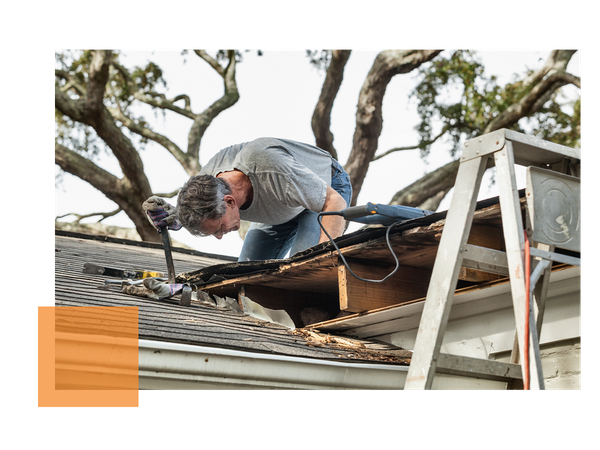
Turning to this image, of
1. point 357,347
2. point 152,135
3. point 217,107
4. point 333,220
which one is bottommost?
point 357,347

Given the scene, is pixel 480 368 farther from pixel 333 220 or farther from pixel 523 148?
pixel 333 220

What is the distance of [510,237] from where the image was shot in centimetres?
202

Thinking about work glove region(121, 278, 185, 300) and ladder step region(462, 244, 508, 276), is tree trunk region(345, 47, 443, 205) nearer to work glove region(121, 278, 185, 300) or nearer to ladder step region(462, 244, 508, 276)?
work glove region(121, 278, 185, 300)

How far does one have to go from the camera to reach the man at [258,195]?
325 centimetres

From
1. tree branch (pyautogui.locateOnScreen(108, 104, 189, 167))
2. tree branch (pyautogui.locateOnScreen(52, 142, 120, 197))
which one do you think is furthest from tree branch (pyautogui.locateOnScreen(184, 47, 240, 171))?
tree branch (pyautogui.locateOnScreen(52, 142, 120, 197))

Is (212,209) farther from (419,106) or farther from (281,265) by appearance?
(419,106)

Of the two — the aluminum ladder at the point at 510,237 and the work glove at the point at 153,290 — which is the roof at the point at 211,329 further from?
the aluminum ladder at the point at 510,237

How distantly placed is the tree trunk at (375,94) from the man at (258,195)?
7.40 meters

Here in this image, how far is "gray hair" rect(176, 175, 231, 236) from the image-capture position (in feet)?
10.5

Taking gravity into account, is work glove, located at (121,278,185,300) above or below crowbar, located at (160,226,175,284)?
below

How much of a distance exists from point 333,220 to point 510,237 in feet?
4.39

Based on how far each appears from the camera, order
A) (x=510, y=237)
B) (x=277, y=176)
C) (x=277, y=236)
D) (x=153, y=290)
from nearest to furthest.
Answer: (x=510, y=237)
(x=153, y=290)
(x=277, y=176)
(x=277, y=236)

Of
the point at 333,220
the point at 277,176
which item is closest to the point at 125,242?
the point at 277,176

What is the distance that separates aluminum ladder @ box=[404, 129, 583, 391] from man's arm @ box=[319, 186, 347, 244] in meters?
1.09
